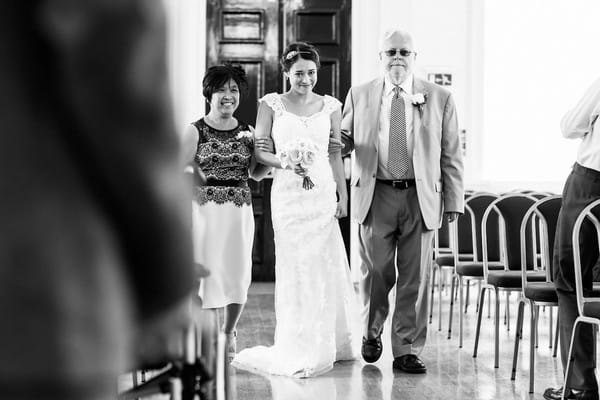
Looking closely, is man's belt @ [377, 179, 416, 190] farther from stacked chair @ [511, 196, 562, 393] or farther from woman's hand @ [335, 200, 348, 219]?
stacked chair @ [511, 196, 562, 393]

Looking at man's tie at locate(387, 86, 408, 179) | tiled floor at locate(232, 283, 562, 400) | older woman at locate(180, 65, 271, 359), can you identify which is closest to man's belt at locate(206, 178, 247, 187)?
older woman at locate(180, 65, 271, 359)

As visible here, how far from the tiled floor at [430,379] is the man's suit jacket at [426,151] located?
94 cm

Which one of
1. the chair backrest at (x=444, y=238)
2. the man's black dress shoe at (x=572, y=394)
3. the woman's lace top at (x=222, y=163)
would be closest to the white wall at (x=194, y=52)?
the chair backrest at (x=444, y=238)

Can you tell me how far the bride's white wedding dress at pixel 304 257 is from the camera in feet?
17.2

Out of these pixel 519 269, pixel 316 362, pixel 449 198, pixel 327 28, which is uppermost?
pixel 327 28

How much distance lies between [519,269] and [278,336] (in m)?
1.72

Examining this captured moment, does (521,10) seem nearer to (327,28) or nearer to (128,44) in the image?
(327,28)

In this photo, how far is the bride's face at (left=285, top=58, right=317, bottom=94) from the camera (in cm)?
529

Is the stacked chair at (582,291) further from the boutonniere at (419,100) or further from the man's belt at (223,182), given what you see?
the man's belt at (223,182)

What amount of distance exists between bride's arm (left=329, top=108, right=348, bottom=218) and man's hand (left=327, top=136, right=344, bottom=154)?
3cm

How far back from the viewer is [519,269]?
5695 mm

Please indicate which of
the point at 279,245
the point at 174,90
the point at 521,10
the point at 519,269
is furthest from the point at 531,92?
the point at 174,90

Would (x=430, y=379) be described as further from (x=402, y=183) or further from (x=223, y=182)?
(x=223, y=182)

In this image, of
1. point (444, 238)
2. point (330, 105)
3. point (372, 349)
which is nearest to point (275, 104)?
point (330, 105)
